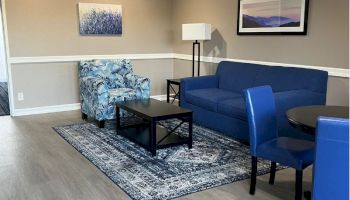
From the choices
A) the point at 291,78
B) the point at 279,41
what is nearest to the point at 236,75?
the point at 279,41

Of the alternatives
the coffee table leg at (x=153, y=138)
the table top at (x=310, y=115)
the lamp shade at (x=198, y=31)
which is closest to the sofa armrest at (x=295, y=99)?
the table top at (x=310, y=115)

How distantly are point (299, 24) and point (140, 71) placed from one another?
3.06 m

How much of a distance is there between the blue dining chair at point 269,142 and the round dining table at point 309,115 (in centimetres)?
26

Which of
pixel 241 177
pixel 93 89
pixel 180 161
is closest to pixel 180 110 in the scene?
pixel 180 161

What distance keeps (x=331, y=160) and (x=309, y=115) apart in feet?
2.56

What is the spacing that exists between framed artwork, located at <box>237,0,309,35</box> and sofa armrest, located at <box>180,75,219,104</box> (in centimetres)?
79

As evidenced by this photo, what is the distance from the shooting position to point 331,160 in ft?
5.03

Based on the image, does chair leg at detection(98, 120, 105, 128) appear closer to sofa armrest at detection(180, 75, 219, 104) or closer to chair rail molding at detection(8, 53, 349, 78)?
sofa armrest at detection(180, 75, 219, 104)

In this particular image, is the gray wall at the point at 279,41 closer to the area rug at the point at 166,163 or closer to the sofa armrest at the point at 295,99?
the sofa armrest at the point at 295,99

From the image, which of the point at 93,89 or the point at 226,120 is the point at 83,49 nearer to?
the point at 93,89

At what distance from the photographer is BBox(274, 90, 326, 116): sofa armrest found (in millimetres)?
3498

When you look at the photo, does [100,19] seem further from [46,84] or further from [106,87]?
[106,87]

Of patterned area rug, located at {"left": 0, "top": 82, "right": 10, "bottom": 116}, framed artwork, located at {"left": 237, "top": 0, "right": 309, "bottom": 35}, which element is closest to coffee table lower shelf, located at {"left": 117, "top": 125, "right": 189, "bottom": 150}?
framed artwork, located at {"left": 237, "top": 0, "right": 309, "bottom": 35}

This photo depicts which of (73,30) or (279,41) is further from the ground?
(73,30)
